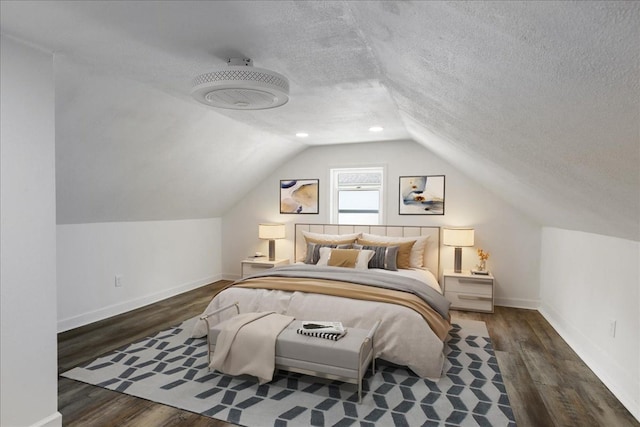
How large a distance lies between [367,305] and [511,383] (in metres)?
1.21

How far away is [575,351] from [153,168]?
454cm

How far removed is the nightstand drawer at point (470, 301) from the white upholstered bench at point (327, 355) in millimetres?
2241

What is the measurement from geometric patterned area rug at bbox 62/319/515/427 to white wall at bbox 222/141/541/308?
191cm

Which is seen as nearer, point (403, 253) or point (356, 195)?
point (403, 253)

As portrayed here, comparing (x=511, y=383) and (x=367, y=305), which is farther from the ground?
(x=367, y=305)

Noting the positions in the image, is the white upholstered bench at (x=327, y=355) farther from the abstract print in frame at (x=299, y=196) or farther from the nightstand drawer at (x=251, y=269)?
the abstract print in frame at (x=299, y=196)

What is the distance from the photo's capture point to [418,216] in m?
5.22

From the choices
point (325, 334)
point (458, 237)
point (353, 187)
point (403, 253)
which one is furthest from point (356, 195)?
point (325, 334)

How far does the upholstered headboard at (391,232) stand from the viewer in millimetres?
5078

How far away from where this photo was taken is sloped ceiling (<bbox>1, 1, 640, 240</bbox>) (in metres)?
0.97

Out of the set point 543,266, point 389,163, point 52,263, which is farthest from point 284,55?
point 543,266

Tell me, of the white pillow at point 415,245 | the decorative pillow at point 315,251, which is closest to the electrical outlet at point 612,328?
the white pillow at point 415,245

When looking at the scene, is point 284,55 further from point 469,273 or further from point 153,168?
point 469,273

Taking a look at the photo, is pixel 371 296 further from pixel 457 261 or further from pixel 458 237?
pixel 457 261
